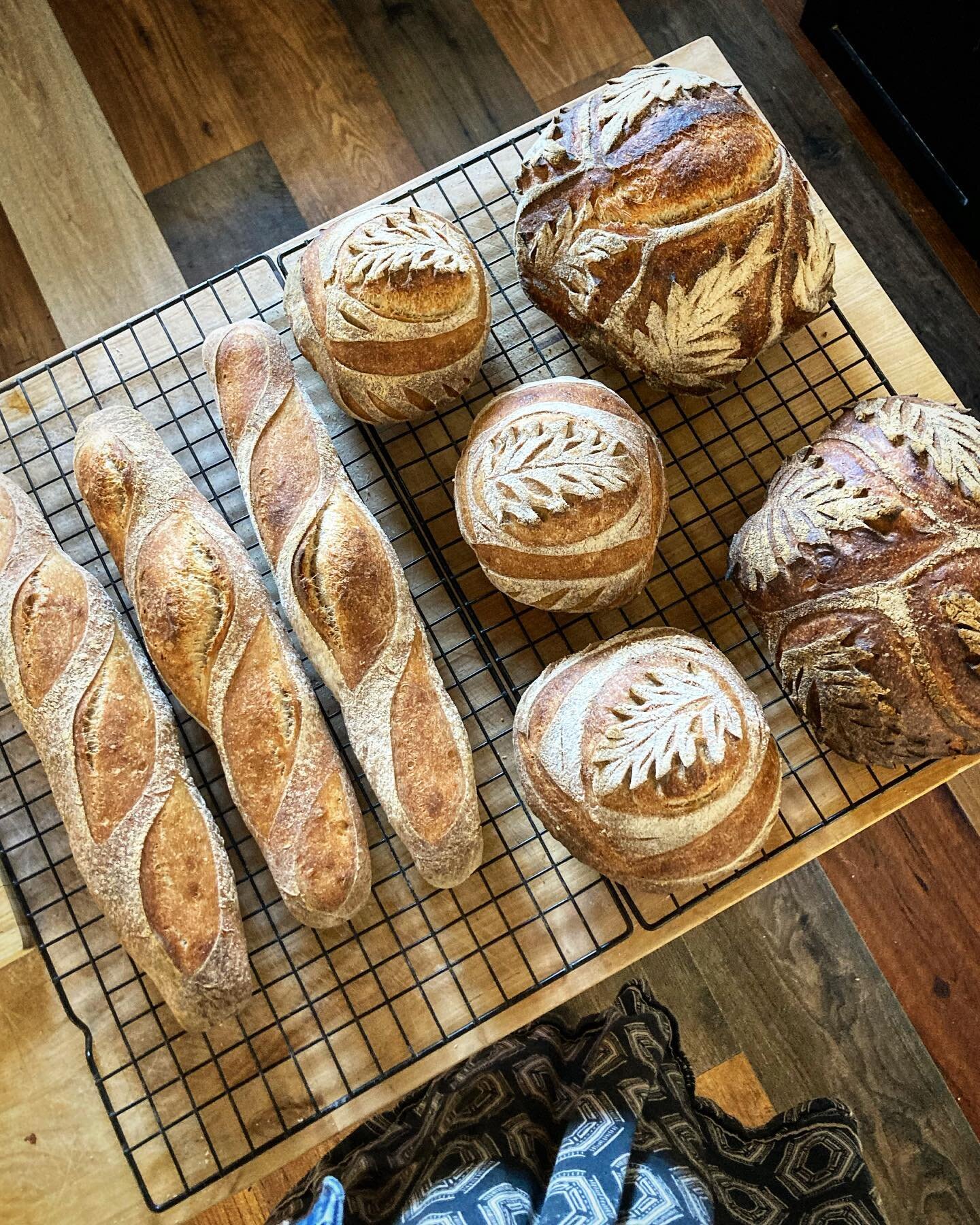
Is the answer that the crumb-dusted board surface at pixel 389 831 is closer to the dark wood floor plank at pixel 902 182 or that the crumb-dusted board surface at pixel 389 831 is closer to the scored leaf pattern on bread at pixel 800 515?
the scored leaf pattern on bread at pixel 800 515

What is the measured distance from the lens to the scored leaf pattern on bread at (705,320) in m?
1.27

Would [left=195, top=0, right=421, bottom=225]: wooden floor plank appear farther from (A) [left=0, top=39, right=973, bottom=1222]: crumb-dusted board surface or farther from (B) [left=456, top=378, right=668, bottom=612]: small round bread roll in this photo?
(B) [left=456, top=378, right=668, bottom=612]: small round bread roll

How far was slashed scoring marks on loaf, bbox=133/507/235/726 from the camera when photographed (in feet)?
4.42

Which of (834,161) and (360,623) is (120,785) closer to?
(360,623)

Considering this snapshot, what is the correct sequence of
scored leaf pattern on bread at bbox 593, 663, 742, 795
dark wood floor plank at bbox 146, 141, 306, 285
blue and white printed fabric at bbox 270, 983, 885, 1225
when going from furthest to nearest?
dark wood floor plank at bbox 146, 141, 306, 285
blue and white printed fabric at bbox 270, 983, 885, 1225
scored leaf pattern on bread at bbox 593, 663, 742, 795

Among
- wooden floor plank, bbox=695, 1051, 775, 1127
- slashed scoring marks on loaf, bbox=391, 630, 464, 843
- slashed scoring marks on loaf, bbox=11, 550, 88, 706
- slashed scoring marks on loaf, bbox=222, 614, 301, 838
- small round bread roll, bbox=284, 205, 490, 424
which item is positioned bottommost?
wooden floor plank, bbox=695, 1051, 775, 1127

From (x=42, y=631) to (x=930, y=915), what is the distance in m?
1.55

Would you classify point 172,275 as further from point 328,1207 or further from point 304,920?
point 328,1207

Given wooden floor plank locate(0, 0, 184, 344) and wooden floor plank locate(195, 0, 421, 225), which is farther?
wooden floor plank locate(195, 0, 421, 225)

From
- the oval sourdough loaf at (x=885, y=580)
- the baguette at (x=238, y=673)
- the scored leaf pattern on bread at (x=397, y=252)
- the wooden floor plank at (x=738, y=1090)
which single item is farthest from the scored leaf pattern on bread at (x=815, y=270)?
the wooden floor plank at (x=738, y=1090)

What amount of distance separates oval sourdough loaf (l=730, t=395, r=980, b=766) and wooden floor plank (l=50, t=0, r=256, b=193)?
1338mm

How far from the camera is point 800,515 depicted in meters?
1.27

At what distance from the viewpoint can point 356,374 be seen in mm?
1380

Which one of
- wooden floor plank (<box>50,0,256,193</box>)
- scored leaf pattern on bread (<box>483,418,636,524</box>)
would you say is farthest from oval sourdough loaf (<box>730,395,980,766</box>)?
wooden floor plank (<box>50,0,256,193</box>)
